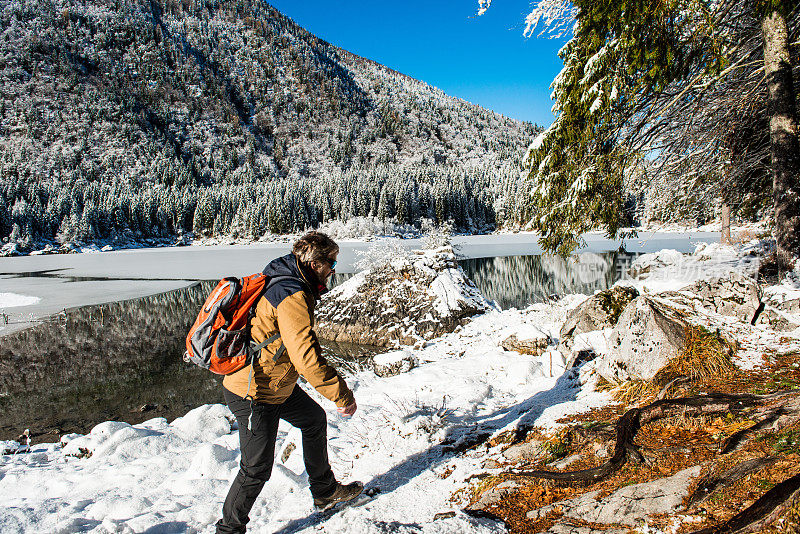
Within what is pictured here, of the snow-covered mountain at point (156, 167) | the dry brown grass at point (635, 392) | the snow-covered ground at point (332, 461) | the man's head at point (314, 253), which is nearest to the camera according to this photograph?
the man's head at point (314, 253)

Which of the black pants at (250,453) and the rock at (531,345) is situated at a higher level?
the black pants at (250,453)

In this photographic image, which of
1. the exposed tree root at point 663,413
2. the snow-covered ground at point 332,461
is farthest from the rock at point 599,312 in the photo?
the exposed tree root at point 663,413

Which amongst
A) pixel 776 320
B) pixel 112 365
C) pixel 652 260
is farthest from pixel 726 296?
pixel 112 365

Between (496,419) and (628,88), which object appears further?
(628,88)

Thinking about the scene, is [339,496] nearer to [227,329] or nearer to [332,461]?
[332,461]

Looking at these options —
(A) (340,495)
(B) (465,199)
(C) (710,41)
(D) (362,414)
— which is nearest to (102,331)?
(D) (362,414)

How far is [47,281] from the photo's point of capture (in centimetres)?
2886

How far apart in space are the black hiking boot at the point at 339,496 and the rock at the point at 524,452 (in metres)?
1.22

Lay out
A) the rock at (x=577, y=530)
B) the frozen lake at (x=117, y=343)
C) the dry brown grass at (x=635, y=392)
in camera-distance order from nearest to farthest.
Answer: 1. the rock at (x=577, y=530)
2. the dry brown grass at (x=635, y=392)
3. the frozen lake at (x=117, y=343)

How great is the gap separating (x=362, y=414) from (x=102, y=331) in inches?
593

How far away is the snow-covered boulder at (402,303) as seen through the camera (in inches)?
506

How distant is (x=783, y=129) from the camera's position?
526cm

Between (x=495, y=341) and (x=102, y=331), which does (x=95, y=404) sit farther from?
(x=495, y=341)

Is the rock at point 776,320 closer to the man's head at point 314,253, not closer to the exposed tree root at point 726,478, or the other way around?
the exposed tree root at point 726,478
